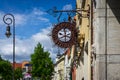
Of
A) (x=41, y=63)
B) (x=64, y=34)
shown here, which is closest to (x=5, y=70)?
(x=41, y=63)

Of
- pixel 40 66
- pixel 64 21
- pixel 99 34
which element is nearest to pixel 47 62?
pixel 40 66

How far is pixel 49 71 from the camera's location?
65.9 meters

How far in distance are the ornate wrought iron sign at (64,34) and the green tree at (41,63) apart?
41362 mm

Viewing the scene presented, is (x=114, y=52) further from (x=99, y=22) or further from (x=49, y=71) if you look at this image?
(x=49, y=71)

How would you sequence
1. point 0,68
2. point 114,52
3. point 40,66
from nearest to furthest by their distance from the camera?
point 114,52 < point 40,66 < point 0,68

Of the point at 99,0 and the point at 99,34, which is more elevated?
the point at 99,0

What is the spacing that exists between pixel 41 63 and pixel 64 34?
43.3m

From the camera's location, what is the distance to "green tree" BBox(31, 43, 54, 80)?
2483 inches

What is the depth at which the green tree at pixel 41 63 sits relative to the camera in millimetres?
63062

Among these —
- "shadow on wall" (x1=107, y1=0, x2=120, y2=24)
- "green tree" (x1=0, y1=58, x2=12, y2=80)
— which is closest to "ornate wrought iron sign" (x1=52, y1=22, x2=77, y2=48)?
"shadow on wall" (x1=107, y1=0, x2=120, y2=24)

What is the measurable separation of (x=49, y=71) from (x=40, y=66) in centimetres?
281

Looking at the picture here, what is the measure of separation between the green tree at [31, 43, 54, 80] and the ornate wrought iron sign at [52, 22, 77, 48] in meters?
41.4

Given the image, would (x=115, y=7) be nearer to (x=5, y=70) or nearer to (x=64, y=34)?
(x=64, y=34)

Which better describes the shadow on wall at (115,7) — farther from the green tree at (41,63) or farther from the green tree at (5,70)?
the green tree at (5,70)
